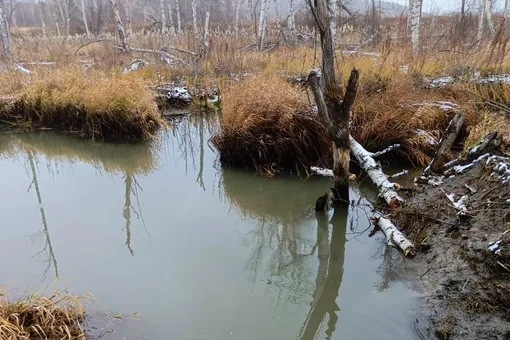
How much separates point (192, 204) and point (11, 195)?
7.67ft

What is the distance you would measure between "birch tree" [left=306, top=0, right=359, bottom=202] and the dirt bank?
864mm

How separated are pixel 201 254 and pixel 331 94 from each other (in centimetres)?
188

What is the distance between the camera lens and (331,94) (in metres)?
3.58

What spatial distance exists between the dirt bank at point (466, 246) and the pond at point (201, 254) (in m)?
0.21

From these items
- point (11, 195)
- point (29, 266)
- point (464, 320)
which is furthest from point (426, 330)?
point (11, 195)

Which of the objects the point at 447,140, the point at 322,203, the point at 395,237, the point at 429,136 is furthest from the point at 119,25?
the point at 395,237

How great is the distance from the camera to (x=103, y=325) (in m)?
2.65

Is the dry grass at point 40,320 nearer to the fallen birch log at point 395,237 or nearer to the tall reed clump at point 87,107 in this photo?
the fallen birch log at point 395,237

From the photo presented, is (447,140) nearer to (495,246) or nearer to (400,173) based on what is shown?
(400,173)

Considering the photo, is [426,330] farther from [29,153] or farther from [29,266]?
[29,153]

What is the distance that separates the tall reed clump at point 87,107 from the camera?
266 inches

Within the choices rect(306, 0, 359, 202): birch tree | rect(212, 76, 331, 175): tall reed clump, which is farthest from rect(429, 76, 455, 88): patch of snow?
rect(306, 0, 359, 202): birch tree

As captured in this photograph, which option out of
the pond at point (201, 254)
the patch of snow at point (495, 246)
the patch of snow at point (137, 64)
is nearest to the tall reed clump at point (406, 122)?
the pond at point (201, 254)

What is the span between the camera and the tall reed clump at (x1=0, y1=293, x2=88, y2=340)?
2264mm
